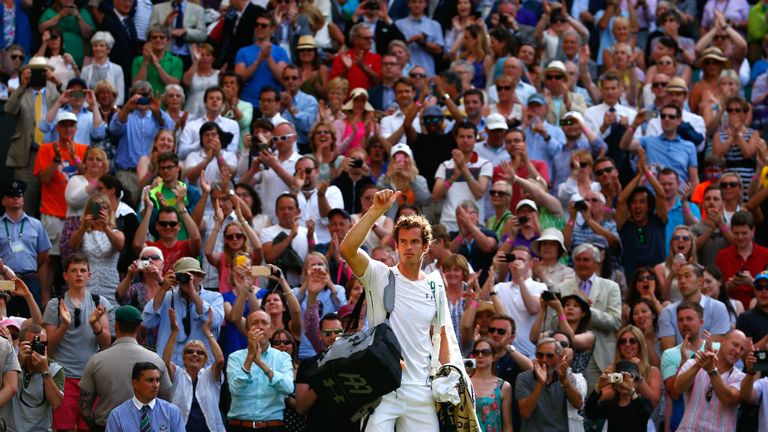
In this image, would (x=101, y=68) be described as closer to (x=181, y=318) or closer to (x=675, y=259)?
(x=181, y=318)

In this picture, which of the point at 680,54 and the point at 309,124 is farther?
the point at 680,54

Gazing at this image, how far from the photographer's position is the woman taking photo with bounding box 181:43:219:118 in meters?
20.5

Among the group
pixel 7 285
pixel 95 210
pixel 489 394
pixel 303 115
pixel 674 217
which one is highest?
pixel 7 285

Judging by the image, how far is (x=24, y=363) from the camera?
14.1 metres

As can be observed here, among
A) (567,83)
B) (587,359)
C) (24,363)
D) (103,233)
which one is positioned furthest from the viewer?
(567,83)

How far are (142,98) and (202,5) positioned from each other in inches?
169

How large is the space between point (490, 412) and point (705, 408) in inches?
78.5

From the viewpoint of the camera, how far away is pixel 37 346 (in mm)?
13992

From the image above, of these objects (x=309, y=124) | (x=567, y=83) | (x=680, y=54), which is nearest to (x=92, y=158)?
(x=309, y=124)

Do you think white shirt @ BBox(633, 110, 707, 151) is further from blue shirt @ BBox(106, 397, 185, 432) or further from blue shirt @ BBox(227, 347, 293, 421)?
blue shirt @ BBox(106, 397, 185, 432)

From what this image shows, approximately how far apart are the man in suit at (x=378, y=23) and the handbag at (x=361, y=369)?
1140 cm

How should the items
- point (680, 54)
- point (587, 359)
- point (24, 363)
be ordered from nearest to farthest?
1. point (24, 363)
2. point (587, 359)
3. point (680, 54)

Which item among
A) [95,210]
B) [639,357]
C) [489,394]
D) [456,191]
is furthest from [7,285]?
[456,191]

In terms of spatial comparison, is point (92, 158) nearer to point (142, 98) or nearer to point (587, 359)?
point (142, 98)
